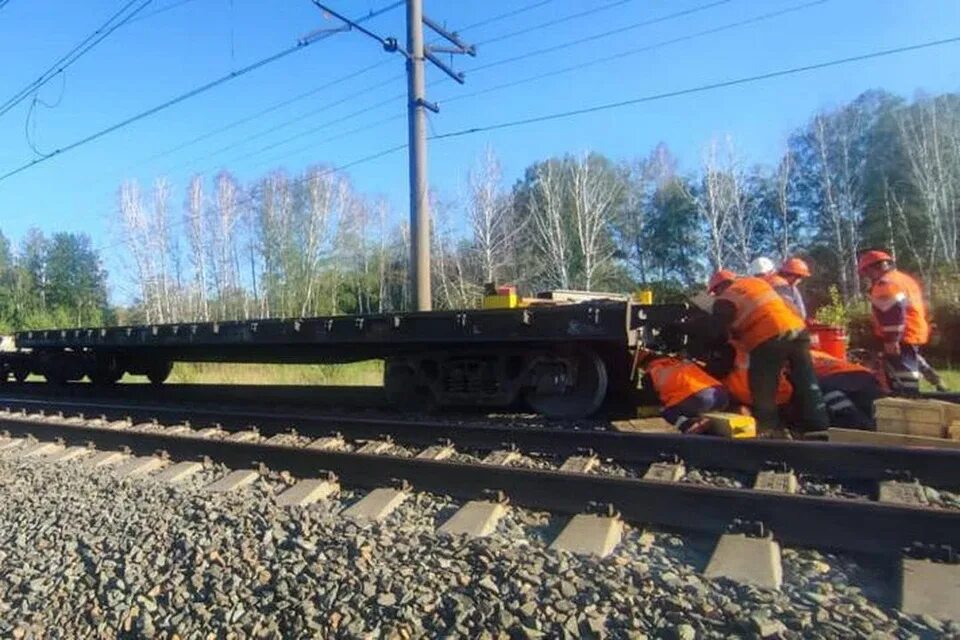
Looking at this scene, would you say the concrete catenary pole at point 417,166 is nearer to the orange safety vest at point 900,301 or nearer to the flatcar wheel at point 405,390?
the flatcar wheel at point 405,390

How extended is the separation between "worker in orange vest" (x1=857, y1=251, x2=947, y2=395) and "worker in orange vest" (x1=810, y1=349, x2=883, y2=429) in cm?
51

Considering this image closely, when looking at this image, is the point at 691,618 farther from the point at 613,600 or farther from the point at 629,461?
the point at 629,461

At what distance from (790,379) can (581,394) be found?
2116 millimetres

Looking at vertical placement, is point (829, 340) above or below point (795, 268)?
below

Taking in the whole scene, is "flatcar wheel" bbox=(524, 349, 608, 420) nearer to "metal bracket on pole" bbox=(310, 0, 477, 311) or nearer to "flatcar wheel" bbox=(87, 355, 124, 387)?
"metal bracket on pole" bbox=(310, 0, 477, 311)

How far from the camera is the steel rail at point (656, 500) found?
3.45m

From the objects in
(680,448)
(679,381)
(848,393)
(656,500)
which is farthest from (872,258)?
(656,500)

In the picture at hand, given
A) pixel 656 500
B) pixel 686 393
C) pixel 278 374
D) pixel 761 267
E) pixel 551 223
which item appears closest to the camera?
pixel 656 500

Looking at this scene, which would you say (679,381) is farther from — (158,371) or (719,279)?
(158,371)

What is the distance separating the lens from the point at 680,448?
5156mm

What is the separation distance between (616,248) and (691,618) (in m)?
50.5

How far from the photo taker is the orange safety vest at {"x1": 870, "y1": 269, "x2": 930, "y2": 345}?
6938 mm

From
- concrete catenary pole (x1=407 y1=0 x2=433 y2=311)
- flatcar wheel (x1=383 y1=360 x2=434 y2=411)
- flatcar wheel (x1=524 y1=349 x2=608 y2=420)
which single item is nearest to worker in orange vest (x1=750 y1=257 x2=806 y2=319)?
flatcar wheel (x1=524 y1=349 x2=608 y2=420)

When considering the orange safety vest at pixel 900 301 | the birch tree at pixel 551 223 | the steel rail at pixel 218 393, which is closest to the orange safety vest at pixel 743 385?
the orange safety vest at pixel 900 301
